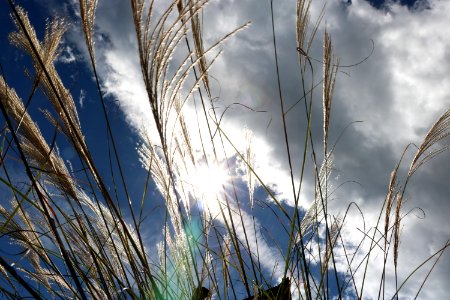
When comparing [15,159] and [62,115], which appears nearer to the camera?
[62,115]

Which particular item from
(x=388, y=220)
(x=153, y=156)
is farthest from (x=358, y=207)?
(x=153, y=156)

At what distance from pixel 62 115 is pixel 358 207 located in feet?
5.85

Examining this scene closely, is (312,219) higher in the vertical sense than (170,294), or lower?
higher

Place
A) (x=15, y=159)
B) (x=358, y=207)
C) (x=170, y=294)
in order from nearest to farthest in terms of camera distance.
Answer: (x=15, y=159)
(x=170, y=294)
(x=358, y=207)

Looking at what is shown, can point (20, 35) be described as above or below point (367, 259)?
above

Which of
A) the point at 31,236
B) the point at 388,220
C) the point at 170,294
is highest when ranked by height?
the point at 388,220

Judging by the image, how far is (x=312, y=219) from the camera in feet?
7.15

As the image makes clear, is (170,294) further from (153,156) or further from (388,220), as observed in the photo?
(388,220)

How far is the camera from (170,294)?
2129 millimetres

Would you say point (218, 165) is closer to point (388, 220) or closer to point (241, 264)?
point (241, 264)

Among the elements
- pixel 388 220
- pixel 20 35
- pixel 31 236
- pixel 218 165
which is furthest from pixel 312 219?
pixel 20 35

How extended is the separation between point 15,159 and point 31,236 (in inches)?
17.0

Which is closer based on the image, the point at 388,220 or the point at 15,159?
the point at 15,159

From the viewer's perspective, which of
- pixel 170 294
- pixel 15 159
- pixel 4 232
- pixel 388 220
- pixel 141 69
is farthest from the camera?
pixel 388 220
